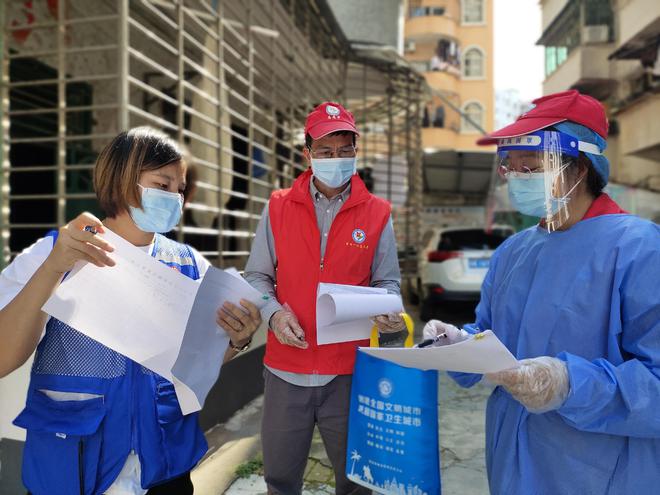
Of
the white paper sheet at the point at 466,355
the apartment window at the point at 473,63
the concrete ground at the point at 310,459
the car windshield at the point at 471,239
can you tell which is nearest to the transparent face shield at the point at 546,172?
the white paper sheet at the point at 466,355

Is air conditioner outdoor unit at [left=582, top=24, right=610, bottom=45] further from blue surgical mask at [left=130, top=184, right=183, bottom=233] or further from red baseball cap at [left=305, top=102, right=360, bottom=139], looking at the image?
blue surgical mask at [left=130, top=184, right=183, bottom=233]

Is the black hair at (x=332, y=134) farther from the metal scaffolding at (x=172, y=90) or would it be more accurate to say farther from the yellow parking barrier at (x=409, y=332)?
the yellow parking barrier at (x=409, y=332)

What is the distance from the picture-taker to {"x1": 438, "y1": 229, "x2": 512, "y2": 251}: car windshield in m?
7.86

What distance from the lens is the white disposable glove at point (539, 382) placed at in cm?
115

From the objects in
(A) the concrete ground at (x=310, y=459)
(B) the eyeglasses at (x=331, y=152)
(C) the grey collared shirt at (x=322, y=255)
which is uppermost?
(B) the eyeglasses at (x=331, y=152)

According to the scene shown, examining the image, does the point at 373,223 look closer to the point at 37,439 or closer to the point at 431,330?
the point at 431,330

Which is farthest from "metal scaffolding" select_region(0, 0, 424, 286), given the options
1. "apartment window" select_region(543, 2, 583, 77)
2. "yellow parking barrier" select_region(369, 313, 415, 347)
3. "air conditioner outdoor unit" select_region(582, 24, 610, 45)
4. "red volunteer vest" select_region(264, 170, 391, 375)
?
"apartment window" select_region(543, 2, 583, 77)

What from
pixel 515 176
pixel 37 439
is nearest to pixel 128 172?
pixel 37 439

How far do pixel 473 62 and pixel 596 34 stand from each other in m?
11.9

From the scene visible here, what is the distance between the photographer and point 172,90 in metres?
6.48

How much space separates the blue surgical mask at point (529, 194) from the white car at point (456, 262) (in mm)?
5967

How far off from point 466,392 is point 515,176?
3709 millimetres

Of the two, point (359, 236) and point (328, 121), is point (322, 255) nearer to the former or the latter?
point (359, 236)

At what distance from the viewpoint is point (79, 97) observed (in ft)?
17.5
